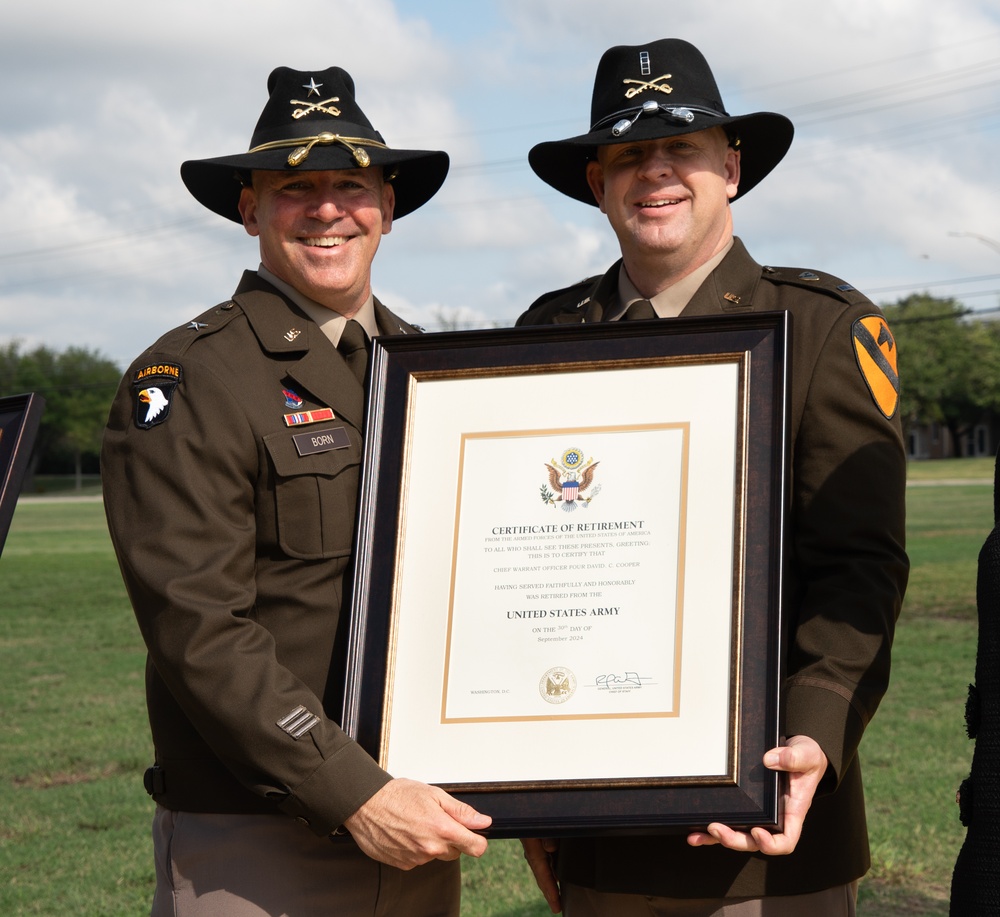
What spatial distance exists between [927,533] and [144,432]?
22.2 m

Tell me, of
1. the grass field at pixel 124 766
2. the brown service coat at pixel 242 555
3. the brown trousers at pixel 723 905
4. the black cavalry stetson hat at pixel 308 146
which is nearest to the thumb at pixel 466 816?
Result: the brown service coat at pixel 242 555

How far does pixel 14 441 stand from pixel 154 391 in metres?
0.43

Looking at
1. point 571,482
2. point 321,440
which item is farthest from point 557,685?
point 321,440

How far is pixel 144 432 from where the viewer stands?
112 inches

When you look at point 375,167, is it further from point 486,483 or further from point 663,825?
point 663,825

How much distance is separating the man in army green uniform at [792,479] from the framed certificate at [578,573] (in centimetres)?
10

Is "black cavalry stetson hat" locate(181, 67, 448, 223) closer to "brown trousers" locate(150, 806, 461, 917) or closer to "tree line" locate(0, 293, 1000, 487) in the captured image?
"brown trousers" locate(150, 806, 461, 917)

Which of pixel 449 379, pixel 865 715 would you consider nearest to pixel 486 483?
pixel 449 379

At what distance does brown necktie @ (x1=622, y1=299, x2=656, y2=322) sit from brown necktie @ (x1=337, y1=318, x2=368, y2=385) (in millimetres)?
669

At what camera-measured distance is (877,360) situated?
2.91 m

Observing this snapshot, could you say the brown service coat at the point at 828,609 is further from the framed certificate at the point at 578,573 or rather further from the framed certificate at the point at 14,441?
the framed certificate at the point at 14,441

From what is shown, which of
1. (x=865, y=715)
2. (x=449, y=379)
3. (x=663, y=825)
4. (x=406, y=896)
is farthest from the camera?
(x=406, y=896)

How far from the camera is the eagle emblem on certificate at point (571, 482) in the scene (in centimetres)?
277
